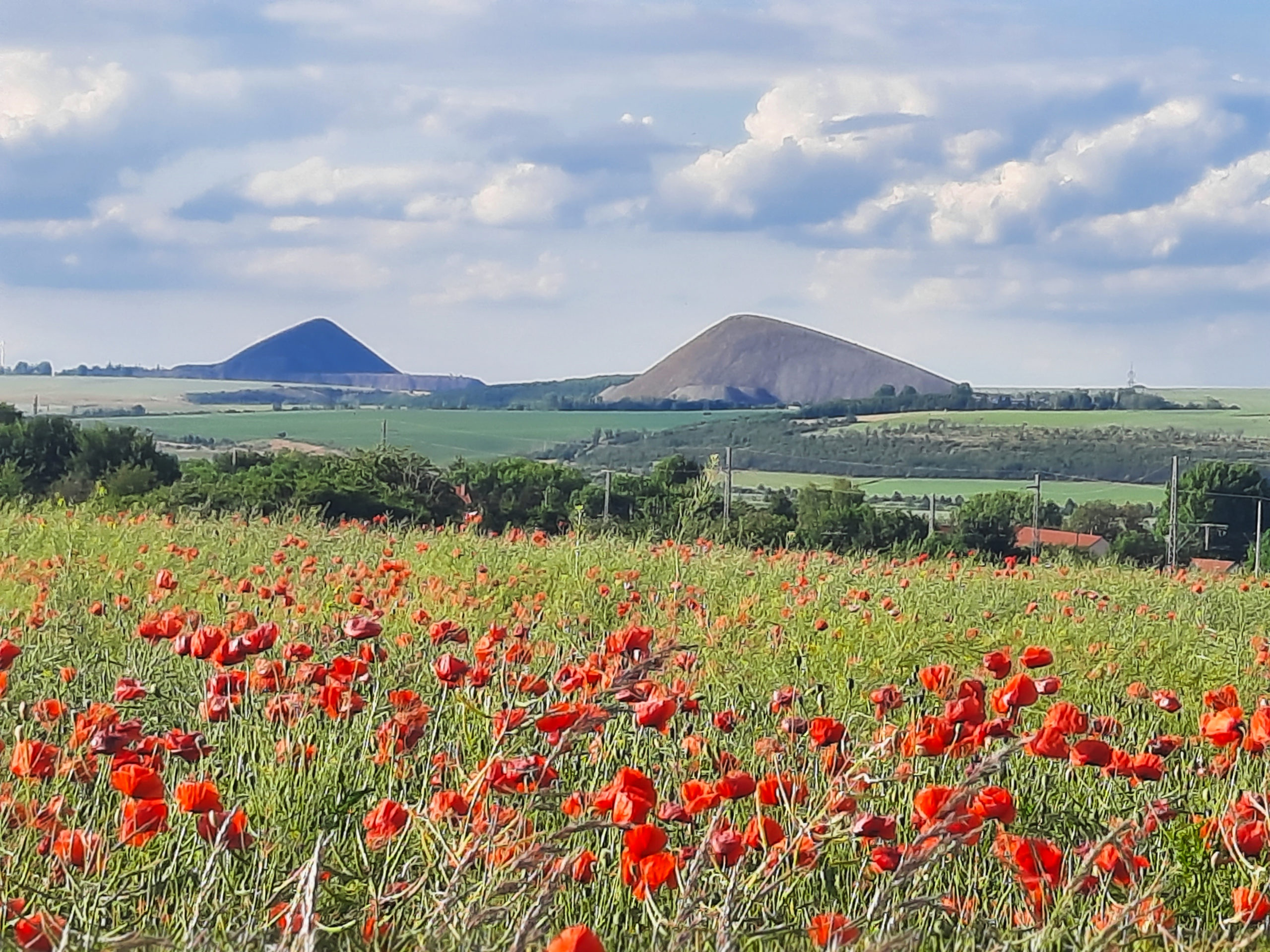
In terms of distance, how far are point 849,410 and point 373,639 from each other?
196ft

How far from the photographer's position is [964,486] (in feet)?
129

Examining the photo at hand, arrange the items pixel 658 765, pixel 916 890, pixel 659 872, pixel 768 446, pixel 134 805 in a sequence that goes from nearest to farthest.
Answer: pixel 659 872
pixel 134 805
pixel 916 890
pixel 658 765
pixel 768 446

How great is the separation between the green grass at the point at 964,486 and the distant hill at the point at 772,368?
46.3 metres

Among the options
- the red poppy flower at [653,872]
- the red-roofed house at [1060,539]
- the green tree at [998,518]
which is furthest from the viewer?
the green tree at [998,518]

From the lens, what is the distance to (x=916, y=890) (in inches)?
107

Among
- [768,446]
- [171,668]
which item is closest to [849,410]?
[768,446]

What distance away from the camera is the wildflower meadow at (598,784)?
214 cm

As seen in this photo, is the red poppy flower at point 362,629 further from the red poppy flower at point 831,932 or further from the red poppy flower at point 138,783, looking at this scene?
the red poppy flower at point 831,932

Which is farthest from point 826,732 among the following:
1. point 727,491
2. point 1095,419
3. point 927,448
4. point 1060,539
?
point 1095,419

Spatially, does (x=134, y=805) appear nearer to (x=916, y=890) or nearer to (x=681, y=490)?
(x=916, y=890)

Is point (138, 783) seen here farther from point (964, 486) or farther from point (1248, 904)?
point (964, 486)

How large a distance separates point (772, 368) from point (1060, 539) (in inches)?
3353

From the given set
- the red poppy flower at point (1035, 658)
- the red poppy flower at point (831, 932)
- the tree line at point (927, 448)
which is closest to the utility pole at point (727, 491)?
the red poppy flower at point (1035, 658)

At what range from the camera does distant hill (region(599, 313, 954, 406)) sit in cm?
9762
